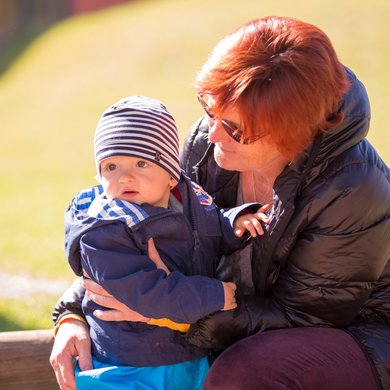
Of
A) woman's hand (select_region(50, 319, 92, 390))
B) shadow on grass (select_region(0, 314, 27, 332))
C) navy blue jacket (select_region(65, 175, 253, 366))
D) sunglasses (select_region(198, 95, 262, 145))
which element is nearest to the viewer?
navy blue jacket (select_region(65, 175, 253, 366))

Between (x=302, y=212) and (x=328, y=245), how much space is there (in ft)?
0.43

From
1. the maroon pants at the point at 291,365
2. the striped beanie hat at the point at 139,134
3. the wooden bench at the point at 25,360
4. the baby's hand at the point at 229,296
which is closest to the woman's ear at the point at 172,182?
the striped beanie hat at the point at 139,134

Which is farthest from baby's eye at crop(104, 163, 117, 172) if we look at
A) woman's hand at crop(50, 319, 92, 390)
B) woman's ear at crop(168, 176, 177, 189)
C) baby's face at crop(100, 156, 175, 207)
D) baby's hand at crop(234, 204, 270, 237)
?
woman's hand at crop(50, 319, 92, 390)

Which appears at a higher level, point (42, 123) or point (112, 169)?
point (112, 169)

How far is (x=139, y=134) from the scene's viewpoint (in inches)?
97.7

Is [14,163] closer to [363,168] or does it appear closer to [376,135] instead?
[376,135]

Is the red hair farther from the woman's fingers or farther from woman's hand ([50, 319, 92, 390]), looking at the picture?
woman's hand ([50, 319, 92, 390])

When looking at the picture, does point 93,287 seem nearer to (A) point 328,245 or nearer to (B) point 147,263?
(B) point 147,263

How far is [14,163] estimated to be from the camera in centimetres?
1412

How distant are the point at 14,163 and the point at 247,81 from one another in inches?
481

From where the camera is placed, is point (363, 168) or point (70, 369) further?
point (70, 369)

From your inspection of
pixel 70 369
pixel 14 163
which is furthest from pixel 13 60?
pixel 70 369

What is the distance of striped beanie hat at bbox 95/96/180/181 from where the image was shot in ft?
8.10

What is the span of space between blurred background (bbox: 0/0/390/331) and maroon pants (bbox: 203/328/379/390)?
9.74 feet
